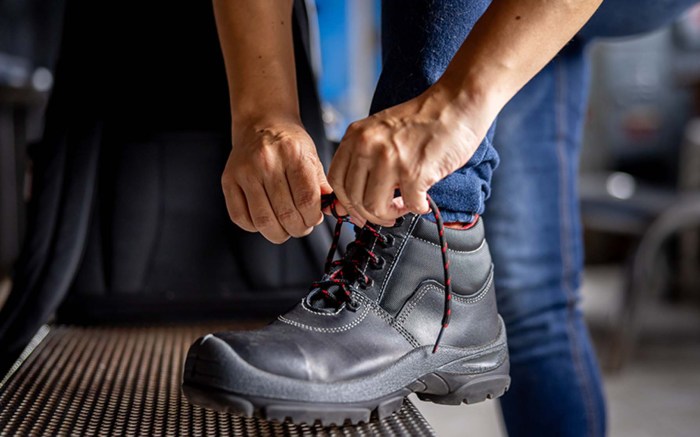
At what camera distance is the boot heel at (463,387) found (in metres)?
0.56

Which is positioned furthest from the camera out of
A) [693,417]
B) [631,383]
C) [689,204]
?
[689,204]

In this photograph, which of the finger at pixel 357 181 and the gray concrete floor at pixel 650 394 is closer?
the finger at pixel 357 181

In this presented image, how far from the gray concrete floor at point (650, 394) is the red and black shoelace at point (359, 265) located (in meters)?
1.07

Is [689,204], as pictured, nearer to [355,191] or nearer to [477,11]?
[477,11]

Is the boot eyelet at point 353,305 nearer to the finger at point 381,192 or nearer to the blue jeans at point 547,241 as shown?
the finger at point 381,192

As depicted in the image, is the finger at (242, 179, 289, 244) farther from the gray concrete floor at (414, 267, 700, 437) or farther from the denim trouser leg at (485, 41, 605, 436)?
the gray concrete floor at (414, 267, 700, 437)

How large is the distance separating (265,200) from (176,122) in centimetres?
49

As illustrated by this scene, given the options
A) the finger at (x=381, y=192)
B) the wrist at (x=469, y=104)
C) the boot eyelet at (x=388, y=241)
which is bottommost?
the boot eyelet at (x=388, y=241)

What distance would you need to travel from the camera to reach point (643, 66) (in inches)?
134

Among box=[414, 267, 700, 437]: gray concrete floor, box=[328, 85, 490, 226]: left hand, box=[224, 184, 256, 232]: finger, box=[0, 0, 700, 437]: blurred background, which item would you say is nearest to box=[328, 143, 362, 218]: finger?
box=[328, 85, 490, 226]: left hand

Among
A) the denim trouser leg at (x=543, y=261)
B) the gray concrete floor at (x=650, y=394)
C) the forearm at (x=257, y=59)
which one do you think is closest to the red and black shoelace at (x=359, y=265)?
the forearm at (x=257, y=59)

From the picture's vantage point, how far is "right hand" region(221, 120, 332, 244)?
515 mm

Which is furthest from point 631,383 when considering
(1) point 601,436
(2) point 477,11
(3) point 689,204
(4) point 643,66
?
(4) point 643,66

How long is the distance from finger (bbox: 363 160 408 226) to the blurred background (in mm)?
433
